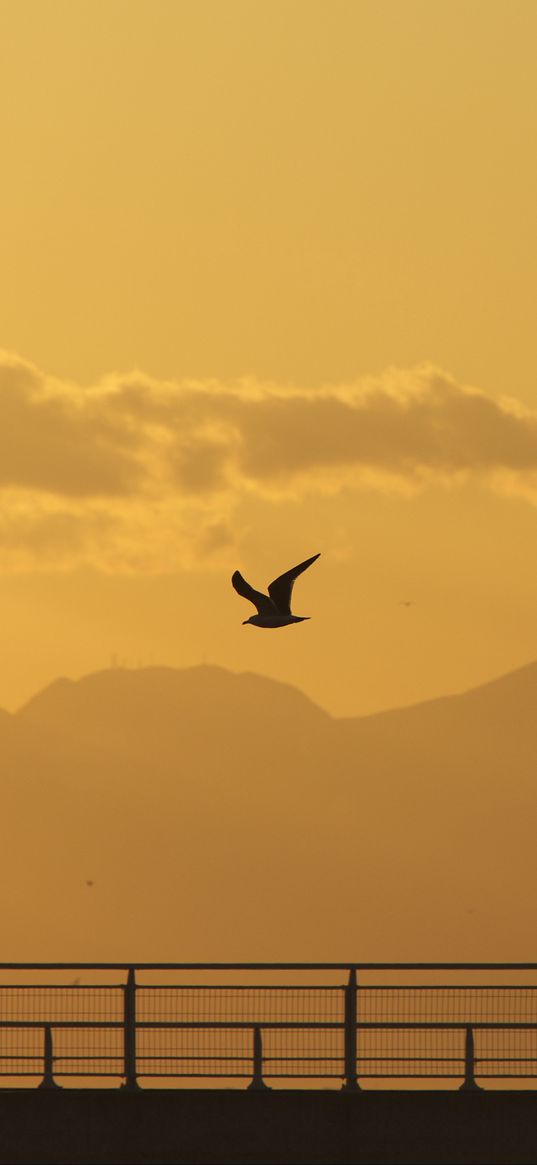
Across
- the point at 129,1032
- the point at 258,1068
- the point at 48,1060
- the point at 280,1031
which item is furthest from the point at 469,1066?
the point at 48,1060

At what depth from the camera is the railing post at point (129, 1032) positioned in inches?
1564

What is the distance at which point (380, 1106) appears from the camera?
39531 millimetres

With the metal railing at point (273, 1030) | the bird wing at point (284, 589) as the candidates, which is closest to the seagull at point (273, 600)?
the bird wing at point (284, 589)

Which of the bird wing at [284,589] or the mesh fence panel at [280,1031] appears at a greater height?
the bird wing at [284,589]

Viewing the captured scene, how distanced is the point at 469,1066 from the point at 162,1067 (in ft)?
11.9

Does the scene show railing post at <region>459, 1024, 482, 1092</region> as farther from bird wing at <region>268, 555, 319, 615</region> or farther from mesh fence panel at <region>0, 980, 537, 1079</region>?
bird wing at <region>268, 555, 319, 615</region>

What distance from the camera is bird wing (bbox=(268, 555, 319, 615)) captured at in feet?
129

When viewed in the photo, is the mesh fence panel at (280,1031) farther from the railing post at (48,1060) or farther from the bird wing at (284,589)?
the bird wing at (284,589)

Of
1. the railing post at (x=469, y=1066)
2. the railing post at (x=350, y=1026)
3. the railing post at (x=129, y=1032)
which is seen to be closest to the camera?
the railing post at (x=469, y=1066)

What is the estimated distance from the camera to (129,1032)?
39.7m

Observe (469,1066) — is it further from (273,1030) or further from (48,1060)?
(48,1060)

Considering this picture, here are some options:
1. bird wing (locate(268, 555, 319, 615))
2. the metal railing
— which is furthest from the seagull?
the metal railing

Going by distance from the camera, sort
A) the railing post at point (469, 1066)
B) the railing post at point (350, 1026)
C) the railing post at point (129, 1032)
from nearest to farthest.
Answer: the railing post at point (469, 1066) → the railing post at point (350, 1026) → the railing post at point (129, 1032)

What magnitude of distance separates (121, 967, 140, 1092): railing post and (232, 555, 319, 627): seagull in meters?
4.43
